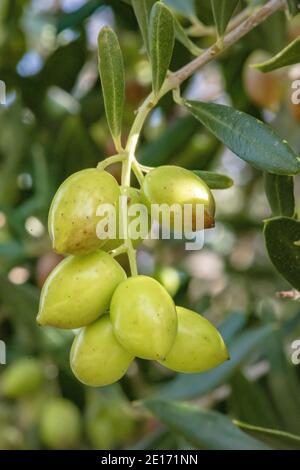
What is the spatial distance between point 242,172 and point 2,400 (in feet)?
4.08

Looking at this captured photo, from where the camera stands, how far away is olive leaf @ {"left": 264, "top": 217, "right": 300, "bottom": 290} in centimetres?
111

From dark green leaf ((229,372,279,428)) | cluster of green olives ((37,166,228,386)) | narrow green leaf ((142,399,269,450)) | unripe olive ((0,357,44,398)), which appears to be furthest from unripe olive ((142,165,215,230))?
Result: unripe olive ((0,357,44,398))

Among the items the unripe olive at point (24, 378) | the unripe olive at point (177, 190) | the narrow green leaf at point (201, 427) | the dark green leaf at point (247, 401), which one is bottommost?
the unripe olive at point (24, 378)

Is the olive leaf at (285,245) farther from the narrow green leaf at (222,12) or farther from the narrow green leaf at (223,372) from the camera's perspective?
the narrow green leaf at (223,372)

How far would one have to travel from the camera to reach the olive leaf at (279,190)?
46.4 inches

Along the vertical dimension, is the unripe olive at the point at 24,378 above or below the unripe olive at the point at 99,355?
below

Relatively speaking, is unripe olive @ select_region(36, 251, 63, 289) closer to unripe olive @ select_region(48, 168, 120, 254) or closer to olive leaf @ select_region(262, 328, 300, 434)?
olive leaf @ select_region(262, 328, 300, 434)

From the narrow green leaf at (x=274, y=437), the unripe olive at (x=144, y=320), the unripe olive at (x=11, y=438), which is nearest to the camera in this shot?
the unripe olive at (x=144, y=320)

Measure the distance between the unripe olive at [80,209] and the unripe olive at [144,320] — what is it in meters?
0.07

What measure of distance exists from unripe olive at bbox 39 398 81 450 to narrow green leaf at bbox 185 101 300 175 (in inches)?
42.6

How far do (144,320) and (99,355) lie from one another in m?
0.08

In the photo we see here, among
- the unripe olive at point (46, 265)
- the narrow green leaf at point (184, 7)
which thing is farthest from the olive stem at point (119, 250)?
the unripe olive at point (46, 265)

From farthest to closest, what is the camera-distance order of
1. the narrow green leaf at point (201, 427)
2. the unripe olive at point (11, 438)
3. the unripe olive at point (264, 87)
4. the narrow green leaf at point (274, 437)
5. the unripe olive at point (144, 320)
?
1. the unripe olive at point (11, 438)
2. the unripe olive at point (264, 87)
3. the narrow green leaf at point (201, 427)
4. the narrow green leaf at point (274, 437)
5. the unripe olive at point (144, 320)

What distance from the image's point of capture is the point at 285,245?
3.76ft
